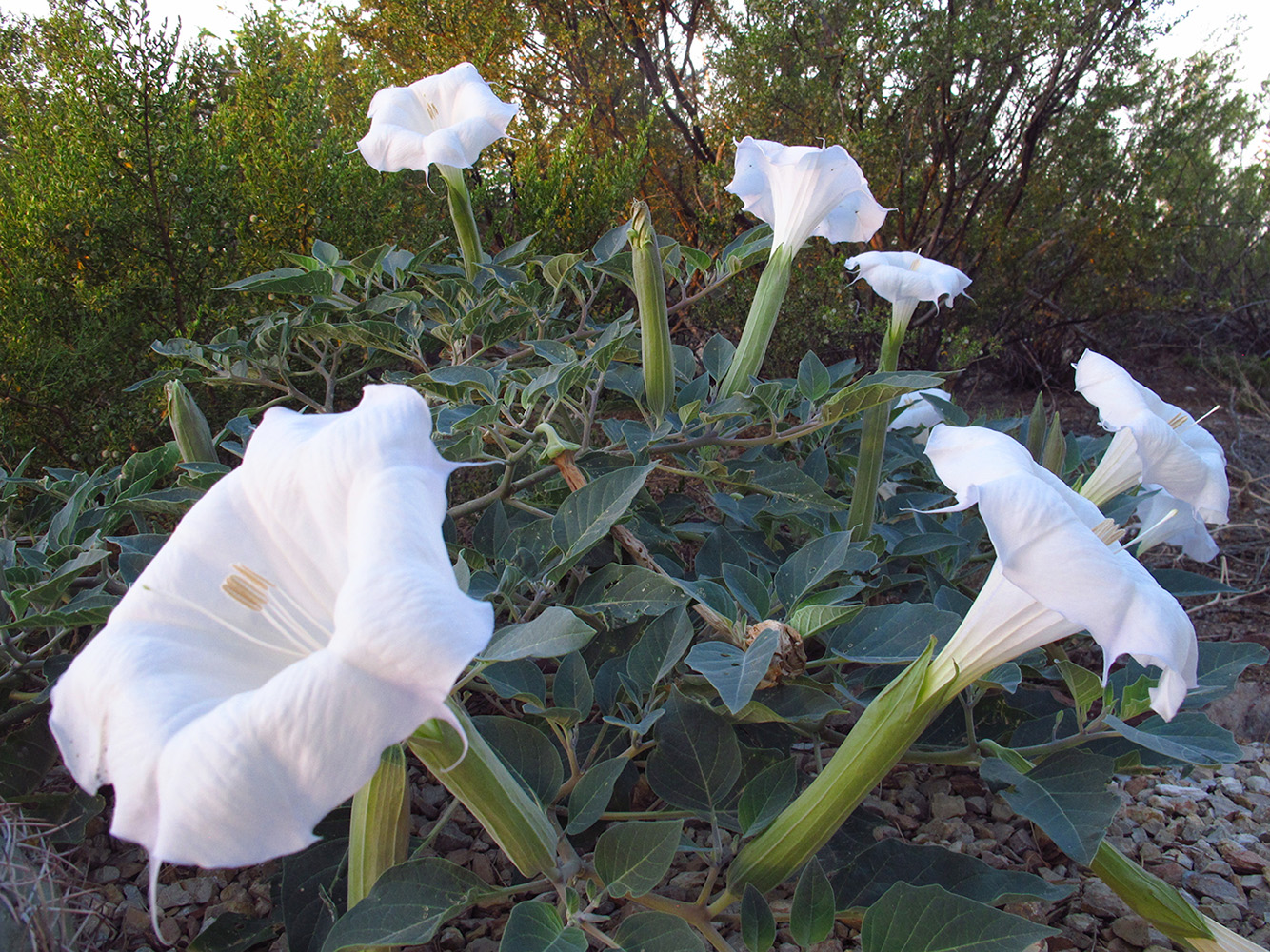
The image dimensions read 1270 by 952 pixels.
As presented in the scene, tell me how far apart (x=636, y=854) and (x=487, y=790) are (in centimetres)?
18

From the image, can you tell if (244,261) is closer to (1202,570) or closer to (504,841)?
(504,841)

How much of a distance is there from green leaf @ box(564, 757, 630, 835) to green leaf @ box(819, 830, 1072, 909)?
258 mm

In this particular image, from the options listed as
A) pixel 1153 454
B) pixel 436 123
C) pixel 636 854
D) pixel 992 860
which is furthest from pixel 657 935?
pixel 436 123

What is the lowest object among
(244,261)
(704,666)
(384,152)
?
(704,666)

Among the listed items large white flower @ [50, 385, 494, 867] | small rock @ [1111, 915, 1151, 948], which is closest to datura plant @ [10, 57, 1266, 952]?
large white flower @ [50, 385, 494, 867]

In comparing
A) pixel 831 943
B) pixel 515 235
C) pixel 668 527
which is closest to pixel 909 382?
pixel 668 527

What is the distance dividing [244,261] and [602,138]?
2813mm

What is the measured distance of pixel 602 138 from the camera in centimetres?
470

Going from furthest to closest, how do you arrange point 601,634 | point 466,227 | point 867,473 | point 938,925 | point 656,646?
point 466,227 < point 867,473 < point 601,634 < point 656,646 < point 938,925

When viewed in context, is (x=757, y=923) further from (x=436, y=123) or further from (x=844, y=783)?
(x=436, y=123)

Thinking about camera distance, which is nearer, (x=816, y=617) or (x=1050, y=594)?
(x=1050, y=594)

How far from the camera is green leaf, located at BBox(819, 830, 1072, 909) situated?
85 centimetres

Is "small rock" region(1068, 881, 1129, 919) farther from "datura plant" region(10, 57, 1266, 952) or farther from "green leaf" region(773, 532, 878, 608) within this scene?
"green leaf" region(773, 532, 878, 608)

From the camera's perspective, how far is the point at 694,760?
35.2 inches
